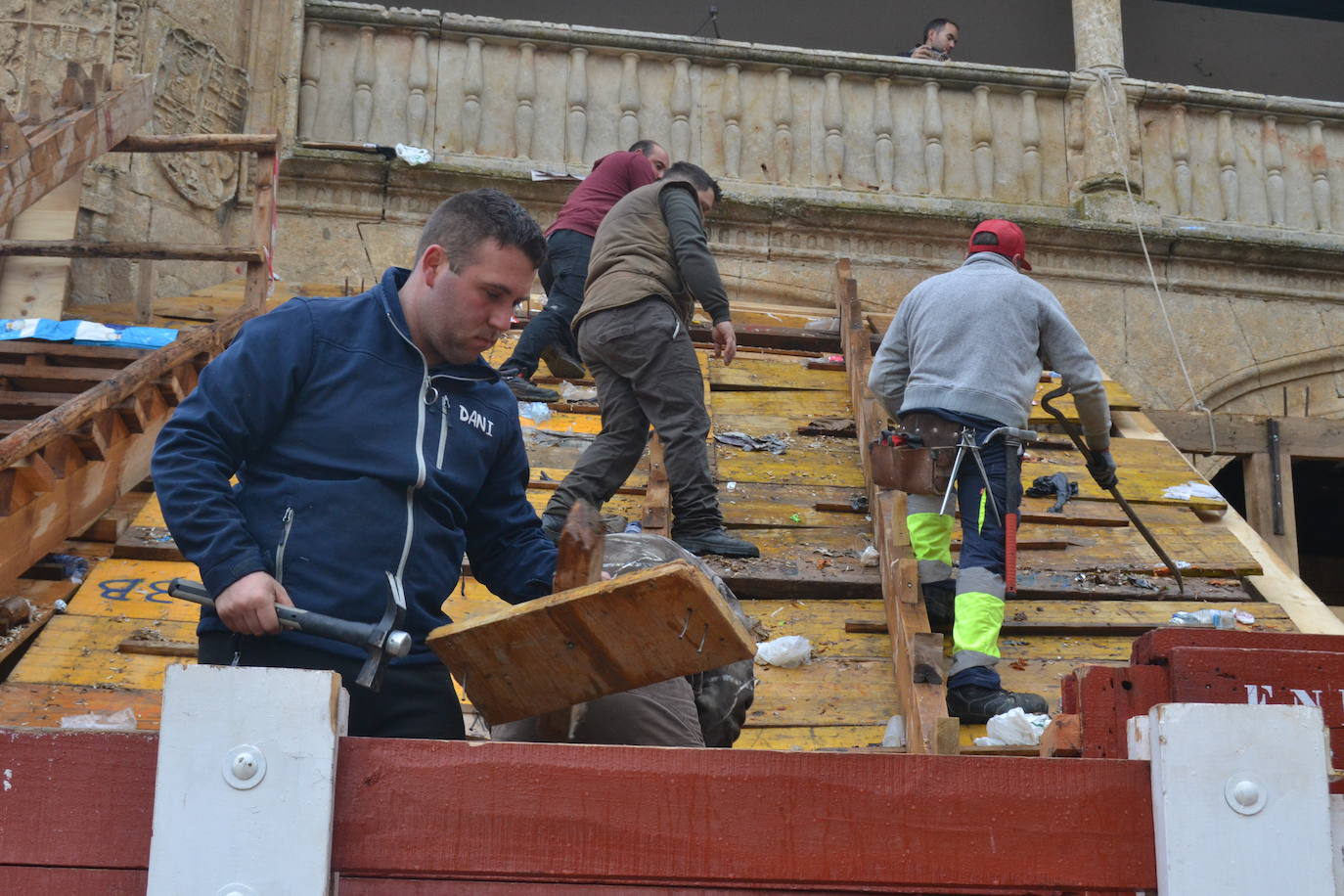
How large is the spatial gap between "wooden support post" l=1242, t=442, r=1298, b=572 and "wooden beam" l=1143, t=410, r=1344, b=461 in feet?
0.32

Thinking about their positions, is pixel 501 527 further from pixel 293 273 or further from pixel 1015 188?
pixel 1015 188

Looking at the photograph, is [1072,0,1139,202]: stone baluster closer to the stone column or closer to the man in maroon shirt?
the stone column

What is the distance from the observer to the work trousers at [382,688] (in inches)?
115

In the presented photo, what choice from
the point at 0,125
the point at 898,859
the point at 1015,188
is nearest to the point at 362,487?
the point at 898,859

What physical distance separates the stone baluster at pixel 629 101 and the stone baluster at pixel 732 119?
29.7 inches

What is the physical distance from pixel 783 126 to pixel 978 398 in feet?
23.7

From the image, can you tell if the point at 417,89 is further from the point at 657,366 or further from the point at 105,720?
the point at 105,720

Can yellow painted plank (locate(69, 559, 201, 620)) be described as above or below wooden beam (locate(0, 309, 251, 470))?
below

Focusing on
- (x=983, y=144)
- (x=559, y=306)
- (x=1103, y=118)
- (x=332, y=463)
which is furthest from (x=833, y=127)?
(x=332, y=463)

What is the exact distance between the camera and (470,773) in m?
2.28

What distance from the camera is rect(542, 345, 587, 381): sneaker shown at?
838cm

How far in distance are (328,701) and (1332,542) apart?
13.7 m

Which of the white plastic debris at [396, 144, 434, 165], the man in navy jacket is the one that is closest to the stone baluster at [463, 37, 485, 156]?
the white plastic debris at [396, 144, 434, 165]

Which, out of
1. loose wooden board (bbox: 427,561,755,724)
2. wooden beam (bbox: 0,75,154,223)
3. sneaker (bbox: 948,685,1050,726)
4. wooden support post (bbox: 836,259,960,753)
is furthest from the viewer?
wooden beam (bbox: 0,75,154,223)
